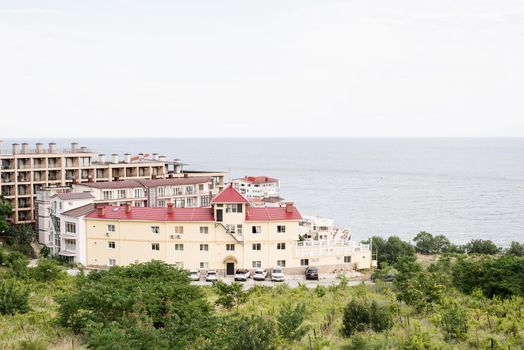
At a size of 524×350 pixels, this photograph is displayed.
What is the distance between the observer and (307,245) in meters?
43.7

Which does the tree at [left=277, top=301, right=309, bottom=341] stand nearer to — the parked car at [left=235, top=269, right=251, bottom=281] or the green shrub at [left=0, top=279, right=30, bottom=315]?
the green shrub at [left=0, top=279, right=30, bottom=315]

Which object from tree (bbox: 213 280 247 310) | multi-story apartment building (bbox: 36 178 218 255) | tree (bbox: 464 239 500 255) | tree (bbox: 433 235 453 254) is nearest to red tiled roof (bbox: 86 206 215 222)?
multi-story apartment building (bbox: 36 178 218 255)

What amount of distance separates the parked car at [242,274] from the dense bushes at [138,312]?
15446 mm

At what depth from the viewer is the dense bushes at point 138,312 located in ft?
56.2

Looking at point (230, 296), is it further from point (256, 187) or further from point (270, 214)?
point (256, 187)

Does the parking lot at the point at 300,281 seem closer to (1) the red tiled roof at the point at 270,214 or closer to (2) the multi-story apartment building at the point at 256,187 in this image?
(1) the red tiled roof at the point at 270,214

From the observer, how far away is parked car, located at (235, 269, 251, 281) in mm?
40938

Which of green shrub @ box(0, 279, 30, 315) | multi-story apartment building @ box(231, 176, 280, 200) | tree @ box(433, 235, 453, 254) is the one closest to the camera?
green shrub @ box(0, 279, 30, 315)

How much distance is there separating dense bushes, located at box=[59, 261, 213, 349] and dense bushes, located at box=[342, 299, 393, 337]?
4.57 m

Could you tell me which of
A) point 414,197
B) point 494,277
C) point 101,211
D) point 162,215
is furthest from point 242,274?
point 414,197

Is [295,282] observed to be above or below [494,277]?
below

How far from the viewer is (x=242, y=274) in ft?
136

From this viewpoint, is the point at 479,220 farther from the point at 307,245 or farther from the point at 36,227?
the point at 36,227

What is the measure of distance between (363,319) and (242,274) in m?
21.0
